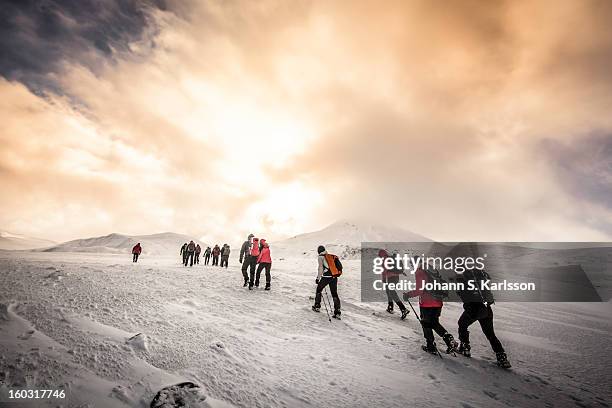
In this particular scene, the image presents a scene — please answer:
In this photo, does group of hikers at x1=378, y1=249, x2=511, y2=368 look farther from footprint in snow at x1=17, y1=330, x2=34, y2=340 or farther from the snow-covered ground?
footprint in snow at x1=17, y1=330, x2=34, y2=340

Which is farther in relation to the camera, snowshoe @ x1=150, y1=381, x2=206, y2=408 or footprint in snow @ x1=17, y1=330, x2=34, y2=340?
footprint in snow @ x1=17, y1=330, x2=34, y2=340

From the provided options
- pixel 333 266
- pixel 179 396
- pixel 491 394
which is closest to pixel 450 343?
pixel 491 394

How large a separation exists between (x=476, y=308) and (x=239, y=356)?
18.7 ft

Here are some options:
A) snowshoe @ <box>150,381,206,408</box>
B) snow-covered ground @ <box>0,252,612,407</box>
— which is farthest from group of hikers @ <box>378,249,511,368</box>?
snowshoe @ <box>150,381,206,408</box>

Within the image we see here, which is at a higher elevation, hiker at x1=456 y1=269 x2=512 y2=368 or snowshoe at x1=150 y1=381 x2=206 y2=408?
hiker at x1=456 y1=269 x2=512 y2=368

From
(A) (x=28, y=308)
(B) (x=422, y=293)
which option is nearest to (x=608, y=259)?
(B) (x=422, y=293)

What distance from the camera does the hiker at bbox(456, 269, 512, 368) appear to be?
5969mm

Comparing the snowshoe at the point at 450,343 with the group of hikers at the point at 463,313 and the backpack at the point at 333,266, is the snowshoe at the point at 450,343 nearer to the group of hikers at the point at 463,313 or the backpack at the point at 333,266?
the group of hikers at the point at 463,313

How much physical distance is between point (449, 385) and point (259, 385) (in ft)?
11.6

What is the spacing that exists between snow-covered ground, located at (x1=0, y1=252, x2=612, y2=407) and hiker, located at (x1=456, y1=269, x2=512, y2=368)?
460mm

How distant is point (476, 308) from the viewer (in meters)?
6.15

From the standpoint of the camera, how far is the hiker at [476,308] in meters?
5.97

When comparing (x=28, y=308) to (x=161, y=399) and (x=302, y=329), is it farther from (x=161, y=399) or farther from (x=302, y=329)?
(x=302, y=329)

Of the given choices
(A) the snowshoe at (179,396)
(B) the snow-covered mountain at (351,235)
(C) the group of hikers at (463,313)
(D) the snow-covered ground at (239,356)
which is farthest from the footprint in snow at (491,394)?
(B) the snow-covered mountain at (351,235)
